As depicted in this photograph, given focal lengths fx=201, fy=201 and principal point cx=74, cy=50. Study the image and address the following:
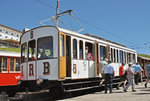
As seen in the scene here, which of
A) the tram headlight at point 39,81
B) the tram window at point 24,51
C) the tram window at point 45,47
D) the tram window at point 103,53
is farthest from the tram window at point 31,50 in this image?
the tram window at point 103,53

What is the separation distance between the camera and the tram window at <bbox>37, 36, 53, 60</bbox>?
920 centimetres

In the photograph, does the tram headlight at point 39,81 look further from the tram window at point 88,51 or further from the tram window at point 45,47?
the tram window at point 88,51

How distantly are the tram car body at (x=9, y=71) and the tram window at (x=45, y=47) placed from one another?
4.55 metres

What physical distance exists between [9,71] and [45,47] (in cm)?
516

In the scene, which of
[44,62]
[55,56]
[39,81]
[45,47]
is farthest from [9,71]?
[55,56]

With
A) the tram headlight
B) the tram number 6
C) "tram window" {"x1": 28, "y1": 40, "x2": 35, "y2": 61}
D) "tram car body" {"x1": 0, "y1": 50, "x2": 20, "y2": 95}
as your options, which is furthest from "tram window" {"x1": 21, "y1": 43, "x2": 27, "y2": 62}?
"tram car body" {"x1": 0, "y1": 50, "x2": 20, "y2": 95}

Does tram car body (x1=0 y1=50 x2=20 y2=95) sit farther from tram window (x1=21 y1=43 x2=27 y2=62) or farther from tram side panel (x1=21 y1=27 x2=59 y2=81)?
tram side panel (x1=21 y1=27 x2=59 y2=81)

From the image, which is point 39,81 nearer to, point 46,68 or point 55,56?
point 46,68

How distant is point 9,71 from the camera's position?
43.8 feet

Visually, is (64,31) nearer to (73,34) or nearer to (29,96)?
(73,34)

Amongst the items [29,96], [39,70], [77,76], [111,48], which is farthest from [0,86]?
[111,48]

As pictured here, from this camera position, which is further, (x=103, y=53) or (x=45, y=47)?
(x=103, y=53)

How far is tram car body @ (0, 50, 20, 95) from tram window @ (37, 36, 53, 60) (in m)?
4.55

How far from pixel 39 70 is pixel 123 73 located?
5310 mm
